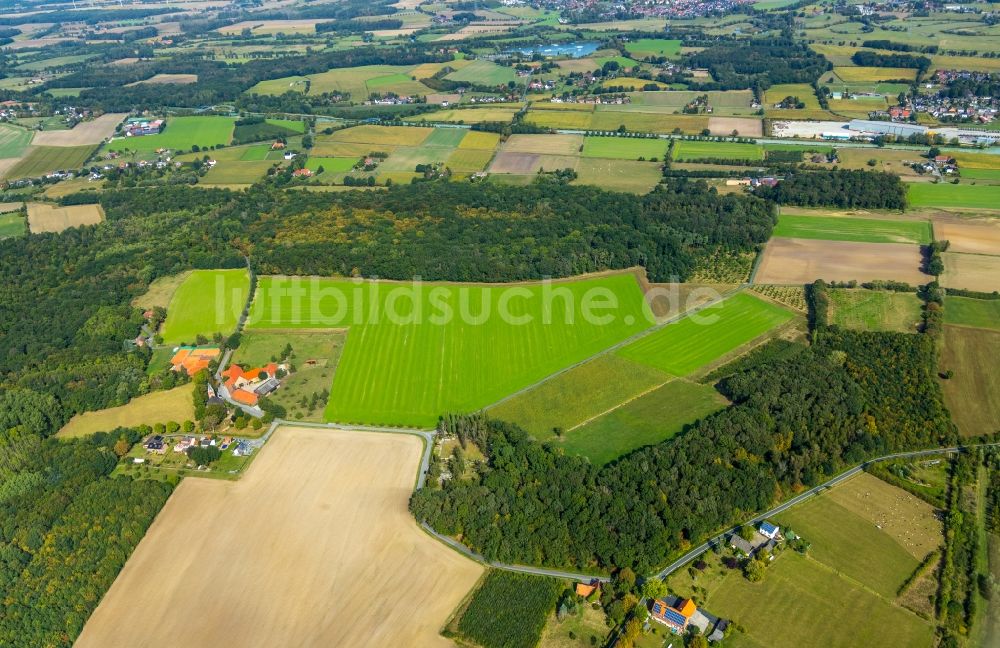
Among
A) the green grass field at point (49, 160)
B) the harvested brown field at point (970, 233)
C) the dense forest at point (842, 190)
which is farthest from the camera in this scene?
A: the green grass field at point (49, 160)

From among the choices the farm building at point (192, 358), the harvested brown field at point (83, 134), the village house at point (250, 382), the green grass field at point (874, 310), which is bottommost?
the harvested brown field at point (83, 134)

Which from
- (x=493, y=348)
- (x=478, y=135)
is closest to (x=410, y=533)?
(x=493, y=348)

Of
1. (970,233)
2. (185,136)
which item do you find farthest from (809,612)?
(185,136)

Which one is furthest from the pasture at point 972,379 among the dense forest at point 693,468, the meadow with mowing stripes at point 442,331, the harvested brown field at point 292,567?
the harvested brown field at point 292,567

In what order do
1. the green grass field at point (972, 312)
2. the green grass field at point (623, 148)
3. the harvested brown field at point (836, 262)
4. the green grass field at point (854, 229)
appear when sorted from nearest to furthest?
the green grass field at point (972, 312)
the harvested brown field at point (836, 262)
the green grass field at point (854, 229)
the green grass field at point (623, 148)

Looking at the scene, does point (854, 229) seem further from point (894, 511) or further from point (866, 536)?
point (866, 536)

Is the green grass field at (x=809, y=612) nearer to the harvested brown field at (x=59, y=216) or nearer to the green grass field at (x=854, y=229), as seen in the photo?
the green grass field at (x=854, y=229)

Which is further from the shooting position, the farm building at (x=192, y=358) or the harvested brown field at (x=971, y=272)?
the harvested brown field at (x=971, y=272)
